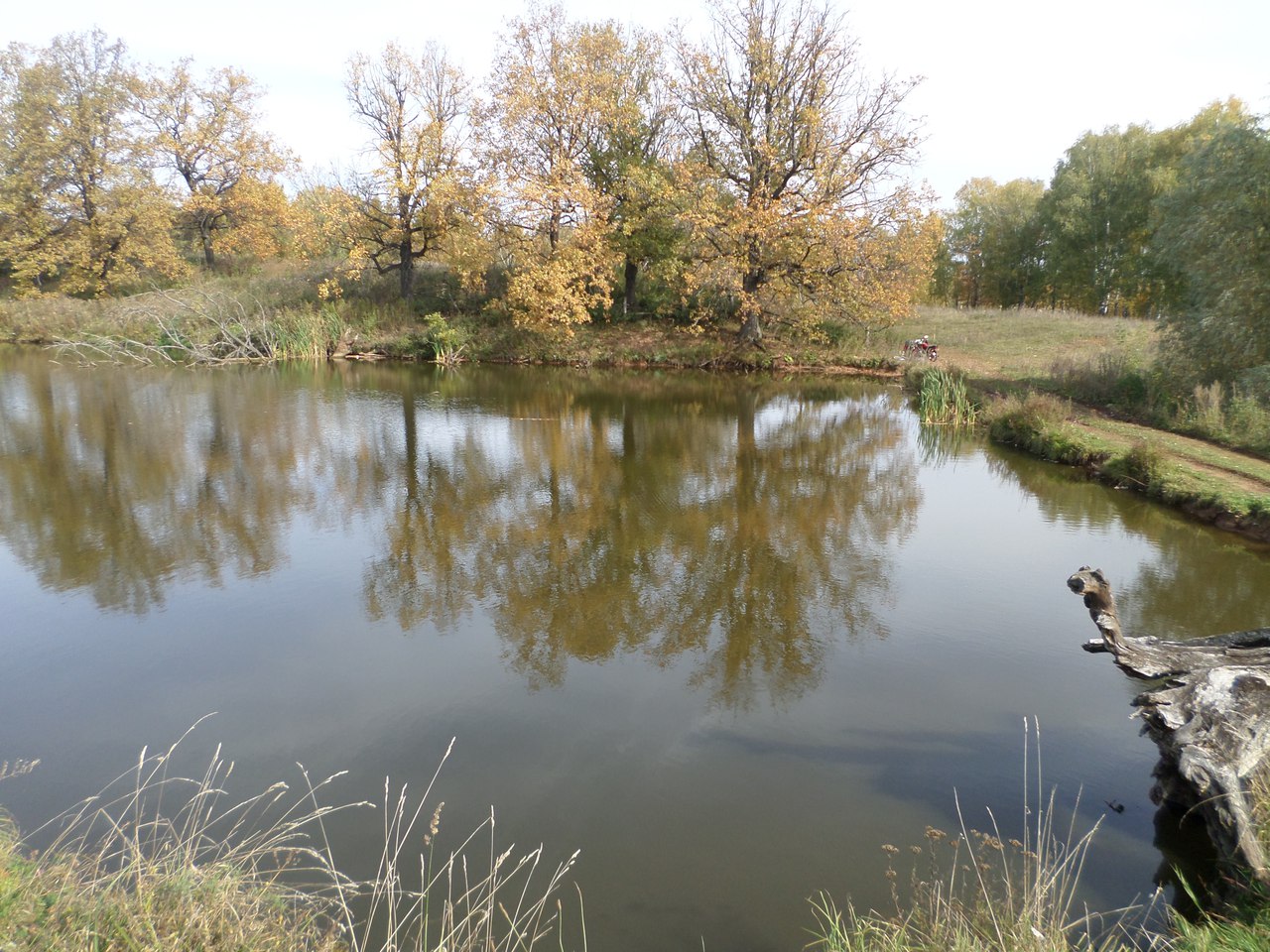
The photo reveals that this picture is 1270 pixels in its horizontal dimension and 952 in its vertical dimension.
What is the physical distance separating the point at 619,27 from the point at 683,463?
22.8 m

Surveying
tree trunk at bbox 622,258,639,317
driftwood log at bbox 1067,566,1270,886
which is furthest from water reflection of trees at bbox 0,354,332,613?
tree trunk at bbox 622,258,639,317

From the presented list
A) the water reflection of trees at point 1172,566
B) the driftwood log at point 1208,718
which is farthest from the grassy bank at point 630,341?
the driftwood log at point 1208,718

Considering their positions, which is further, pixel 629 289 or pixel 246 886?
pixel 629 289

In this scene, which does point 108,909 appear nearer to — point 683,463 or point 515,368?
point 683,463

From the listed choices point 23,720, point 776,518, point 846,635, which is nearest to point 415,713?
point 23,720

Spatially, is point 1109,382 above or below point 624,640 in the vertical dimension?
above

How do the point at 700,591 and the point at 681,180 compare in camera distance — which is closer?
the point at 700,591

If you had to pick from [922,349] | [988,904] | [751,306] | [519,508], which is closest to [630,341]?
[751,306]

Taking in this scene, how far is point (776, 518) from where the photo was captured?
400 inches

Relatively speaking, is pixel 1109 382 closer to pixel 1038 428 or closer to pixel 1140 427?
pixel 1140 427

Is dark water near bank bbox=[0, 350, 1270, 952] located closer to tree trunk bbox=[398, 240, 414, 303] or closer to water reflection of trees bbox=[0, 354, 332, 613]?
water reflection of trees bbox=[0, 354, 332, 613]

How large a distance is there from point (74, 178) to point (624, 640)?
35.6 meters

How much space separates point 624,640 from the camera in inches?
265

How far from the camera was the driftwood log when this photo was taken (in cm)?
370
